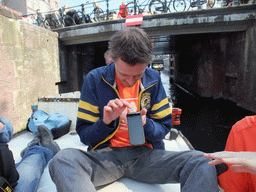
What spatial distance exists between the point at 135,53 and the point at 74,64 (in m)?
8.85

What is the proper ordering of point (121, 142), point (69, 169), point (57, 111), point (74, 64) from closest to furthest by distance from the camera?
point (69, 169)
point (121, 142)
point (57, 111)
point (74, 64)

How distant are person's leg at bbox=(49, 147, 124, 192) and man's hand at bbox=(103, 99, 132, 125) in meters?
0.32

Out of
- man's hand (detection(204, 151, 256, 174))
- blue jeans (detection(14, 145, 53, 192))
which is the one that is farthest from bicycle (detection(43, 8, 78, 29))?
man's hand (detection(204, 151, 256, 174))

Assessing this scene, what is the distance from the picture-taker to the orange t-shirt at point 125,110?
5.21 ft

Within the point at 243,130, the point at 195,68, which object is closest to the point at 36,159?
the point at 243,130

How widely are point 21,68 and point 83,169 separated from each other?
6.07m

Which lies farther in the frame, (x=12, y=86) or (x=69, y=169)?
(x=12, y=86)

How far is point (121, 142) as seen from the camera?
1.59m

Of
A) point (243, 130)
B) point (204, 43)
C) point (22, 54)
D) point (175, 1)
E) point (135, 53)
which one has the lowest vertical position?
point (243, 130)

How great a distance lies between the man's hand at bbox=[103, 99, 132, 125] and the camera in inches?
47.4

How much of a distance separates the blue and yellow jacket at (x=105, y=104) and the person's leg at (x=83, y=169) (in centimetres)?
14

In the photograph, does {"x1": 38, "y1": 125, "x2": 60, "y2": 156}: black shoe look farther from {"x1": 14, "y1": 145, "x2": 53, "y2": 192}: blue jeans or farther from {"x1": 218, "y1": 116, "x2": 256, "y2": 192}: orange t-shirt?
{"x1": 218, "y1": 116, "x2": 256, "y2": 192}: orange t-shirt

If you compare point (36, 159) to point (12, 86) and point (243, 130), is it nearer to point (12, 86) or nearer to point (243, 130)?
point (243, 130)

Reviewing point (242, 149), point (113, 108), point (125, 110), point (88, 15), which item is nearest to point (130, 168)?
point (125, 110)
